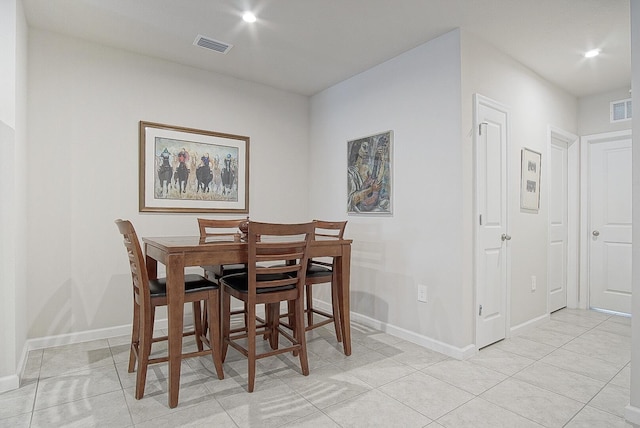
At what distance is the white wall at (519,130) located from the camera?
285 centimetres

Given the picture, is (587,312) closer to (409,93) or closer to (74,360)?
(409,93)

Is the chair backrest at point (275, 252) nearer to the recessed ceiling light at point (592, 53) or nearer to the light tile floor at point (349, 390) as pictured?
the light tile floor at point (349, 390)

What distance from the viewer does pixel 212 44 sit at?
121 inches

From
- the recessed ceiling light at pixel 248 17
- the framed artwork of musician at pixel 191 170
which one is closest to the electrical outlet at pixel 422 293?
the framed artwork of musician at pixel 191 170

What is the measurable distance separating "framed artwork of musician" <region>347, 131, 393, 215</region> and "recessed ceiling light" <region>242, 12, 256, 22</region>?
4.84 ft

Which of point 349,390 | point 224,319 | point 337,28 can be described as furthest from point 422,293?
point 337,28

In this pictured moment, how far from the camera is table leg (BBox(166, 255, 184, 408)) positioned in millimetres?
2020

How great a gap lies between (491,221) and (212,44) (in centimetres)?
277

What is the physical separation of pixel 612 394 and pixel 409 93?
2.55 meters

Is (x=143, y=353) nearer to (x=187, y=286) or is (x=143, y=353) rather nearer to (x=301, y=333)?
(x=187, y=286)

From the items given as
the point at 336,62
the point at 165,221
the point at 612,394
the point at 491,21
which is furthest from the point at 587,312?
the point at 165,221

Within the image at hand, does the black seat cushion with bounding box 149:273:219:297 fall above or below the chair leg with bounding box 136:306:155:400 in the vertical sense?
above

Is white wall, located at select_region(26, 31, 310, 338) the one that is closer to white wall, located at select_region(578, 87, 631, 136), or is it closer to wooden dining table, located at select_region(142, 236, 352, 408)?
wooden dining table, located at select_region(142, 236, 352, 408)

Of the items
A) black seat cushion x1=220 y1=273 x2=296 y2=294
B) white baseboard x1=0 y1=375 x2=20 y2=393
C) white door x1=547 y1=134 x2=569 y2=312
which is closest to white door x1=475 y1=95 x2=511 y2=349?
white door x1=547 y1=134 x2=569 y2=312
